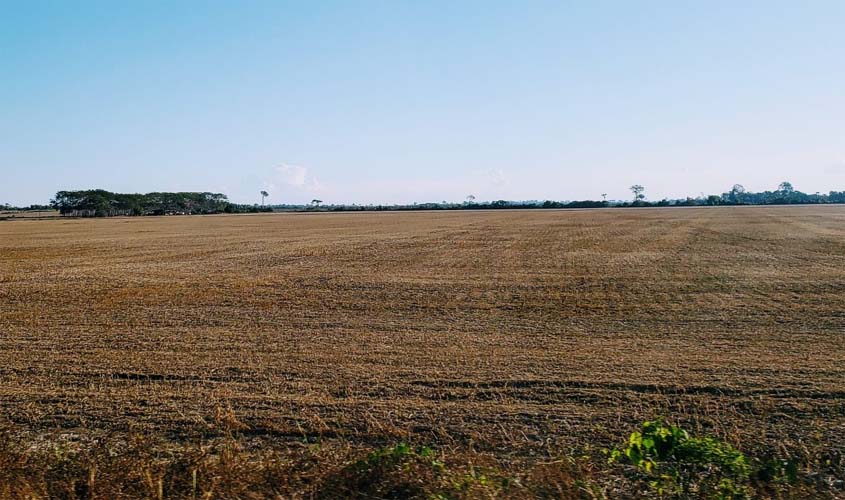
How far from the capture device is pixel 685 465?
5.32 meters

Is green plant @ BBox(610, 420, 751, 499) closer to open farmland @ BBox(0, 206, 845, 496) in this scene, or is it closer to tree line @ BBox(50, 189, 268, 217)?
open farmland @ BBox(0, 206, 845, 496)

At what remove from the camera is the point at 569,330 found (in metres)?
12.9

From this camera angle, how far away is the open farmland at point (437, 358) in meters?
7.27

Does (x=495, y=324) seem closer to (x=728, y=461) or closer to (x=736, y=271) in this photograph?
(x=728, y=461)

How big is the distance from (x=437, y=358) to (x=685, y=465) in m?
5.60

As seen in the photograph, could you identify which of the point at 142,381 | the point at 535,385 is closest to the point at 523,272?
the point at 535,385

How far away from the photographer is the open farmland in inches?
286

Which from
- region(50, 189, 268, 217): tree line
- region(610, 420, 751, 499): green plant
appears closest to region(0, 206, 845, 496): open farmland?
region(610, 420, 751, 499): green plant

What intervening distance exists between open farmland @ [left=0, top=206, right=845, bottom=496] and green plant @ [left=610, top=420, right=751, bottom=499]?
0.91 metres

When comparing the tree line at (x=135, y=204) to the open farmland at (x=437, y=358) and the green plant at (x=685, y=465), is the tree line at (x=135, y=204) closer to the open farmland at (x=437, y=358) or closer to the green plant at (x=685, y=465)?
the open farmland at (x=437, y=358)

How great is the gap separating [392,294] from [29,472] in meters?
12.8

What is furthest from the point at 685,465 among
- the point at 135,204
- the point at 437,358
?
the point at 135,204

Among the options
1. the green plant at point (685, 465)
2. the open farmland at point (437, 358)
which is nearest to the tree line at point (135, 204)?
the open farmland at point (437, 358)

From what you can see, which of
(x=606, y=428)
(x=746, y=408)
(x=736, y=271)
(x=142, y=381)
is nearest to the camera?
(x=606, y=428)
